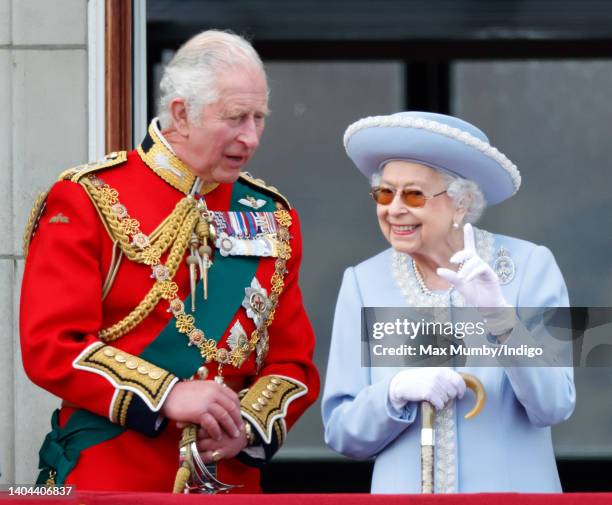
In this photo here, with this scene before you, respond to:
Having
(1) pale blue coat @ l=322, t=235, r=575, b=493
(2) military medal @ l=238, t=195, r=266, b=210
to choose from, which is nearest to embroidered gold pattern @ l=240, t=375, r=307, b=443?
(1) pale blue coat @ l=322, t=235, r=575, b=493

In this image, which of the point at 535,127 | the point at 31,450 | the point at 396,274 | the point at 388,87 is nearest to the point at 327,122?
the point at 388,87

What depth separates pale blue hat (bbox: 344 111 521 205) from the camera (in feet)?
13.5

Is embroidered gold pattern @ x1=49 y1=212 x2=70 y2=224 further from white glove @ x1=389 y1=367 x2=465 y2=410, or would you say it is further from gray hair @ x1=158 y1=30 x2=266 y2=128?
white glove @ x1=389 y1=367 x2=465 y2=410

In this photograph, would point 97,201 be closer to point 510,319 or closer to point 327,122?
point 510,319

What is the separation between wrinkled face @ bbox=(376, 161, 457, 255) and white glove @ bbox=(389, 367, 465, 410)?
291 mm

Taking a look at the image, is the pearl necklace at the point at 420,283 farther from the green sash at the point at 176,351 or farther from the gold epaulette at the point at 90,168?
the gold epaulette at the point at 90,168

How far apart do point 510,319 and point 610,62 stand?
450 cm

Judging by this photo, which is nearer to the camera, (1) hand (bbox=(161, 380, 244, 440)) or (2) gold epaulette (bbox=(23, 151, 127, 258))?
(1) hand (bbox=(161, 380, 244, 440))

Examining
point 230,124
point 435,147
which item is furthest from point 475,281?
point 230,124

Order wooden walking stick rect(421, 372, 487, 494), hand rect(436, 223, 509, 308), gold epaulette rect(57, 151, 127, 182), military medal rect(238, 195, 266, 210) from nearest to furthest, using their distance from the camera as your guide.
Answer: hand rect(436, 223, 509, 308) → wooden walking stick rect(421, 372, 487, 494) → gold epaulette rect(57, 151, 127, 182) → military medal rect(238, 195, 266, 210)

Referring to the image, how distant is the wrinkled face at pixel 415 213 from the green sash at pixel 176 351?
0.34 m

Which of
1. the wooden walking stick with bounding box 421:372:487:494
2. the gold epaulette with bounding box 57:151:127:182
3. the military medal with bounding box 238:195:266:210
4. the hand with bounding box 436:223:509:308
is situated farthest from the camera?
the military medal with bounding box 238:195:266:210

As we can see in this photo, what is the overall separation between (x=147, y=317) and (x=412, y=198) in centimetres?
66

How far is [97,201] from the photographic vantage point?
13.3 feet
